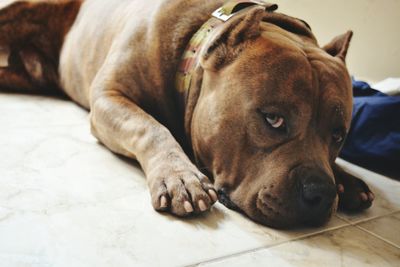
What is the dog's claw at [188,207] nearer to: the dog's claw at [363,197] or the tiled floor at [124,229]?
the tiled floor at [124,229]

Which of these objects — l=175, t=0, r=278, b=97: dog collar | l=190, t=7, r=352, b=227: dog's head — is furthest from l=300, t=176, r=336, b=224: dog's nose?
l=175, t=0, r=278, b=97: dog collar

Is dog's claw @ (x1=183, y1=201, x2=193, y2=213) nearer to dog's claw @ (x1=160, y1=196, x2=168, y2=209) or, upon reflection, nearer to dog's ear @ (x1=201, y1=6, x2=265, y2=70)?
dog's claw @ (x1=160, y1=196, x2=168, y2=209)

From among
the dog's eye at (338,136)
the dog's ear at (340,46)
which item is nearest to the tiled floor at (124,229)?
the dog's eye at (338,136)

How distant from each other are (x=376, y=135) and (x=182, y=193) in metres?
1.20

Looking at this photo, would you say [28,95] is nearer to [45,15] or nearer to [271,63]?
[45,15]

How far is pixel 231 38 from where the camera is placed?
1.53m

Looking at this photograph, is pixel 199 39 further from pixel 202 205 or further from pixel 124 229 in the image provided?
pixel 124 229

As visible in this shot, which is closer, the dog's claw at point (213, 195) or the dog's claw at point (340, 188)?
the dog's claw at point (213, 195)

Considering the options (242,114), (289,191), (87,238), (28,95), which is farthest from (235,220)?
(28,95)

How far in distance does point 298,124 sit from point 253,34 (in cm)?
35

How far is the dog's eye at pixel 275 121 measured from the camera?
4.49 ft

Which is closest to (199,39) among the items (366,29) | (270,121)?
(270,121)

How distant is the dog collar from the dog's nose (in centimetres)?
63

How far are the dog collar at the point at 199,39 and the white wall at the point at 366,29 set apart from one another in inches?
65.4
